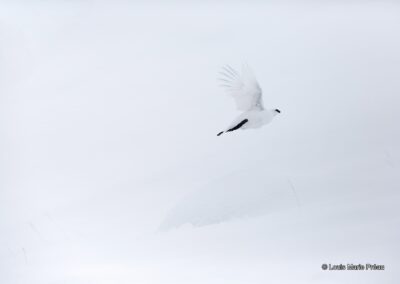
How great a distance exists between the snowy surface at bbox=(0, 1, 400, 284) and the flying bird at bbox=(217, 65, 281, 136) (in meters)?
0.03

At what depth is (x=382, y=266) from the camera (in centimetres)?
179

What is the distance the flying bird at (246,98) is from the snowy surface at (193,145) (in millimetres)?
28

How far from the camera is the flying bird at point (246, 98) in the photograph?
1.79 metres

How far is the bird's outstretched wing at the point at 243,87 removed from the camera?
1793 millimetres

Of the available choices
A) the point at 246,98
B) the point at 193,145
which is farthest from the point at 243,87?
the point at 193,145

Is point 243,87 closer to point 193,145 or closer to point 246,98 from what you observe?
point 246,98

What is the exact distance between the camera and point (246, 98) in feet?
5.93

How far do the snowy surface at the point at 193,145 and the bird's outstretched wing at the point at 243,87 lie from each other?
0.03 metres

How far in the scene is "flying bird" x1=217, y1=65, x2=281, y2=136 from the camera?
5.89ft

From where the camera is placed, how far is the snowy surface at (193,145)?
5.69 feet

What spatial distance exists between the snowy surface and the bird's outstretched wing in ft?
0.10

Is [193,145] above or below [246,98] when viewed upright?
below

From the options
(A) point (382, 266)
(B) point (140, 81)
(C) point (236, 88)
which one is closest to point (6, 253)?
(B) point (140, 81)

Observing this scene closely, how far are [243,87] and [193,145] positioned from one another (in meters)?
0.30
